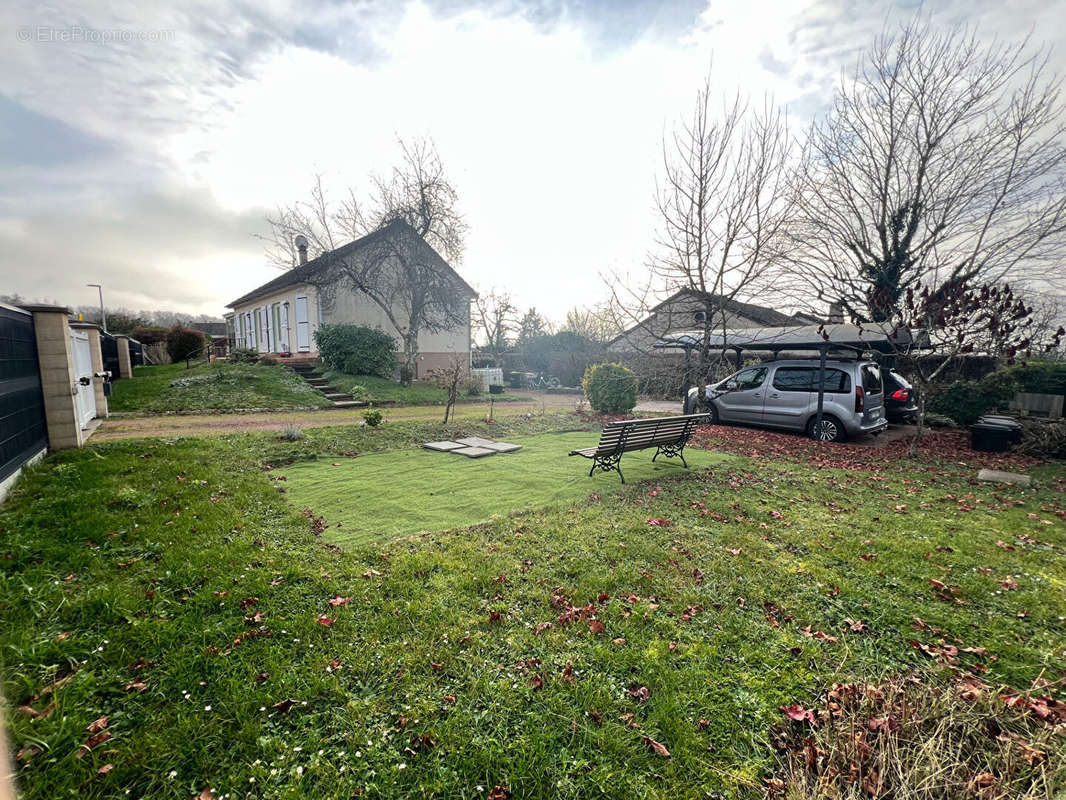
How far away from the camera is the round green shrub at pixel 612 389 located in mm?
13625

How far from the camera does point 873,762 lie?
2.02 meters

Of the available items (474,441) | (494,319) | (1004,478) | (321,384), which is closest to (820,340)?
(1004,478)

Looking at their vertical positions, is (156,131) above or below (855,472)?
above

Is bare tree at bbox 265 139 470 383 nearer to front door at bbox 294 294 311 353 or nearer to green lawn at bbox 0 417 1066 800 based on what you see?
front door at bbox 294 294 311 353

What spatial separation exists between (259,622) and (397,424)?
805cm

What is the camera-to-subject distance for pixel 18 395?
5543 millimetres

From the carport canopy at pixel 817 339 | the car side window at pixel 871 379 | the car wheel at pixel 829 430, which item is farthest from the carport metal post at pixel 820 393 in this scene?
the car side window at pixel 871 379

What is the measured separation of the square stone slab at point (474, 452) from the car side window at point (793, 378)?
721cm

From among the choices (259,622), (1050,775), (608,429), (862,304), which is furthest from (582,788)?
(862,304)

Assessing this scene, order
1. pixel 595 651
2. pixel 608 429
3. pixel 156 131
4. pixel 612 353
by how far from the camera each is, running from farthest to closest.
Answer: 1. pixel 612 353
2. pixel 608 429
3. pixel 156 131
4. pixel 595 651

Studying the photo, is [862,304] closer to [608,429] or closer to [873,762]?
[608,429]

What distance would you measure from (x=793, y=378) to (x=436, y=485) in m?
8.81

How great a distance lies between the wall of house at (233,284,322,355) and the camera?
20312 mm

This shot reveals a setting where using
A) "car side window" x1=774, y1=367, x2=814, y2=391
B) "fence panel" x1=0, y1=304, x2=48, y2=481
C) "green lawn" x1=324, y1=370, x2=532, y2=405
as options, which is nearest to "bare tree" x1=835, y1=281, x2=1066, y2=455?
"car side window" x1=774, y1=367, x2=814, y2=391
